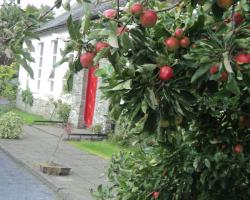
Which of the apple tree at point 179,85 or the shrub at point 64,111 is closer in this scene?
the apple tree at point 179,85

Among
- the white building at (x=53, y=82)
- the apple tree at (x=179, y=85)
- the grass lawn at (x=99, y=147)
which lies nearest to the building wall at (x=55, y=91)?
the white building at (x=53, y=82)

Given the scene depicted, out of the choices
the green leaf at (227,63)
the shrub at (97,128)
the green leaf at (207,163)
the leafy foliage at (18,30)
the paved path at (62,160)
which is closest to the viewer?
the green leaf at (227,63)

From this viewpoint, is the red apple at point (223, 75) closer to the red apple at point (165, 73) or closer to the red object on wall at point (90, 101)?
the red apple at point (165, 73)

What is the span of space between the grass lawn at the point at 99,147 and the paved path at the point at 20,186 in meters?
3.00

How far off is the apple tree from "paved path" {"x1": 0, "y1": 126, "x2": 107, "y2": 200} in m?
3.91

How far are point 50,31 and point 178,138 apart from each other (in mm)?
22266

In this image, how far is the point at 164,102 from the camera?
293 centimetres

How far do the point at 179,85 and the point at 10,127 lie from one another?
14248mm

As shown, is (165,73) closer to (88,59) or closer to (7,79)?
(88,59)

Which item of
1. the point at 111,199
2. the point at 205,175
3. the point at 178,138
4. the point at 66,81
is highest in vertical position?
the point at 66,81

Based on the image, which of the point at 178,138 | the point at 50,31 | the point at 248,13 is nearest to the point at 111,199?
the point at 178,138

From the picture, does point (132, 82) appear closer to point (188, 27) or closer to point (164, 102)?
point (164, 102)

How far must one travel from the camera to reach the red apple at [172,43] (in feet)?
9.69

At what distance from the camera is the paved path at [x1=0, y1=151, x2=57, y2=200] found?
906cm
